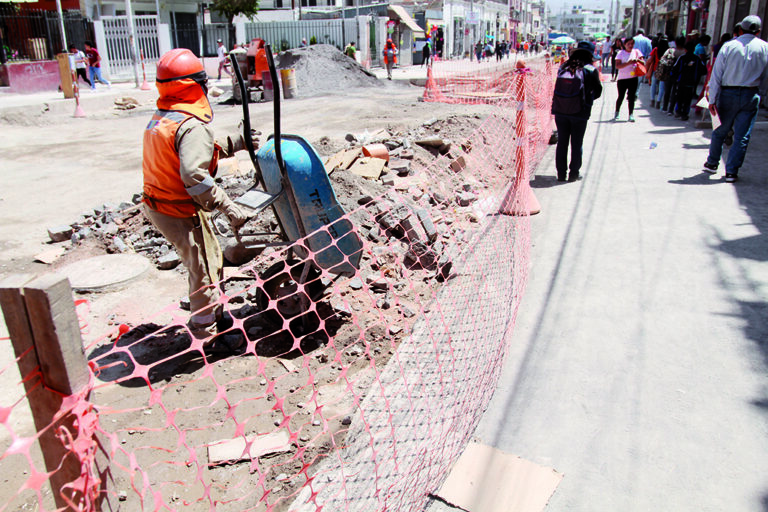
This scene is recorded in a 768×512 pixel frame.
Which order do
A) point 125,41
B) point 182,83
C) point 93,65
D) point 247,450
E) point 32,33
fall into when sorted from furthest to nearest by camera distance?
point 125,41, point 93,65, point 32,33, point 182,83, point 247,450

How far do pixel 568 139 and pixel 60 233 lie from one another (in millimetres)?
6721

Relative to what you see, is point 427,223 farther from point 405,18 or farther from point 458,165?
point 405,18

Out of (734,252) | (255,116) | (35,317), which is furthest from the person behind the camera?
(255,116)

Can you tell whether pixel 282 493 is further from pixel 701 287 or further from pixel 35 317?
pixel 701 287

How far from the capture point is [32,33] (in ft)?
70.5

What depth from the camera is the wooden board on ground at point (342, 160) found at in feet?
23.1

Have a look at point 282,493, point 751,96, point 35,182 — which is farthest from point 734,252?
point 35,182

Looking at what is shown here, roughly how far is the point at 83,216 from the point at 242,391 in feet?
14.5

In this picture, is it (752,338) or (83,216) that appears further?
(83,216)

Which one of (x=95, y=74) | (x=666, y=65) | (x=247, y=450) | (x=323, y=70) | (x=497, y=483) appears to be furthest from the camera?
(x=95, y=74)

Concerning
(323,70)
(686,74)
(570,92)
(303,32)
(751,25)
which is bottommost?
(570,92)

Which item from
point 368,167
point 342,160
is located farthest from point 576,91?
point 342,160

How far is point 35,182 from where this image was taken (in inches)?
352

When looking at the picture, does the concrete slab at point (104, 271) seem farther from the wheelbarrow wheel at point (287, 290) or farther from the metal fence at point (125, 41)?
the metal fence at point (125, 41)
